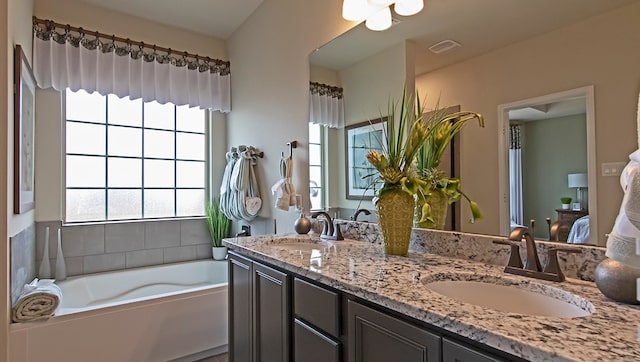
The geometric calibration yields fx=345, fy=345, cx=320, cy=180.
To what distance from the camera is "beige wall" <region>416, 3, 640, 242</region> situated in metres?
1.03

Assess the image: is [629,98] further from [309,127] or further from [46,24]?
[46,24]

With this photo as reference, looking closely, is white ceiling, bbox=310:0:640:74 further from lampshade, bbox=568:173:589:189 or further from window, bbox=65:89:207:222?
window, bbox=65:89:207:222

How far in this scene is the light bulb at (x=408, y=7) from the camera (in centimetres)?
170

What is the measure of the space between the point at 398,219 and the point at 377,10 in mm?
1159

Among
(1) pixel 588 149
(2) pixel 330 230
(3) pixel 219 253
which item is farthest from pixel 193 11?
(1) pixel 588 149

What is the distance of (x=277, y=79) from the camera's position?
2.72 m

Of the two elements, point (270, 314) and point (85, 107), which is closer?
point (270, 314)

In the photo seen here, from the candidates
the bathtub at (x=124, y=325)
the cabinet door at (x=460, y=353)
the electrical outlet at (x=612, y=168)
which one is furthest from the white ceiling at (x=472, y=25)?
Answer: the bathtub at (x=124, y=325)

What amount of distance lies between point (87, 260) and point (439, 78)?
3.00 meters

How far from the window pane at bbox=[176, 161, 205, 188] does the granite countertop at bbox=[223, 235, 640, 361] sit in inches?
84.0

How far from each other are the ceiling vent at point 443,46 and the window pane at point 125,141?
8.95ft

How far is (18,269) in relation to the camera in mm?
2021

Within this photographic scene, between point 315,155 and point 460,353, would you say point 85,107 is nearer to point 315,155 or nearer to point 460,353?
point 315,155

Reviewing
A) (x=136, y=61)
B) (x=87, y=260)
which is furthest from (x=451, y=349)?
(x=136, y=61)
